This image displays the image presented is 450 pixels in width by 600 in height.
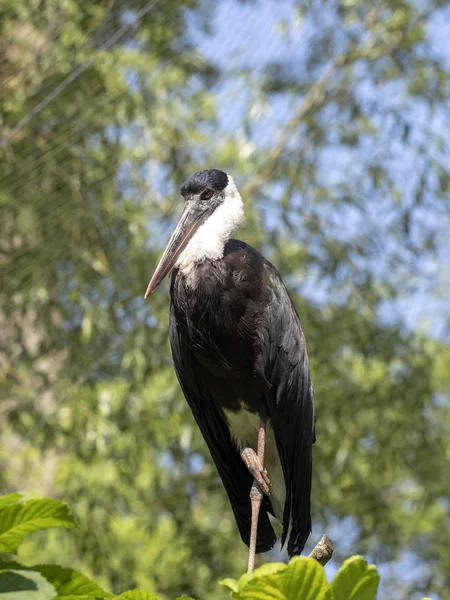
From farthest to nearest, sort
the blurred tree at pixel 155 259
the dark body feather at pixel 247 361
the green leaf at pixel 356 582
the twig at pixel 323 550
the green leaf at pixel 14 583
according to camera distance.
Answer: the blurred tree at pixel 155 259, the dark body feather at pixel 247 361, the twig at pixel 323 550, the green leaf at pixel 14 583, the green leaf at pixel 356 582

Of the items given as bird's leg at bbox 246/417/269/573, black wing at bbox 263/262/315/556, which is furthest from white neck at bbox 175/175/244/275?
bird's leg at bbox 246/417/269/573

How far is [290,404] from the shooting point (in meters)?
2.97

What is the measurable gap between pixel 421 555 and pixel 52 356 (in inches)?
105

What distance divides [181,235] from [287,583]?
4.32ft

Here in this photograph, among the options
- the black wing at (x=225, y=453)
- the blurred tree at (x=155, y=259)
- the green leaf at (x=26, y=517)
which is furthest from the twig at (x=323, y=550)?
the blurred tree at (x=155, y=259)

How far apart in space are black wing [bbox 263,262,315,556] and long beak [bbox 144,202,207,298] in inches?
9.1

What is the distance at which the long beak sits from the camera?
291 centimetres

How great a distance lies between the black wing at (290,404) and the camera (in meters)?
2.92

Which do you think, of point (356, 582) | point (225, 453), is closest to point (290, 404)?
point (225, 453)

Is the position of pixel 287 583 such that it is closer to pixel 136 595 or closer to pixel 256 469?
pixel 136 595

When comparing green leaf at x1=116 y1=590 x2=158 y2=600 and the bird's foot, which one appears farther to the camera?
the bird's foot

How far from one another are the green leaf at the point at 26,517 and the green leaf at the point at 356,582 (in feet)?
1.85

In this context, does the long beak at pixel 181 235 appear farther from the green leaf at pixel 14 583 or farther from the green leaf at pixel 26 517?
the green leaf at pixel 14 583

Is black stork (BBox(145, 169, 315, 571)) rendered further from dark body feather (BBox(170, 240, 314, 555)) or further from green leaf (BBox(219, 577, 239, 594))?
green leaf (BBox(219, 577, 239, 594))
